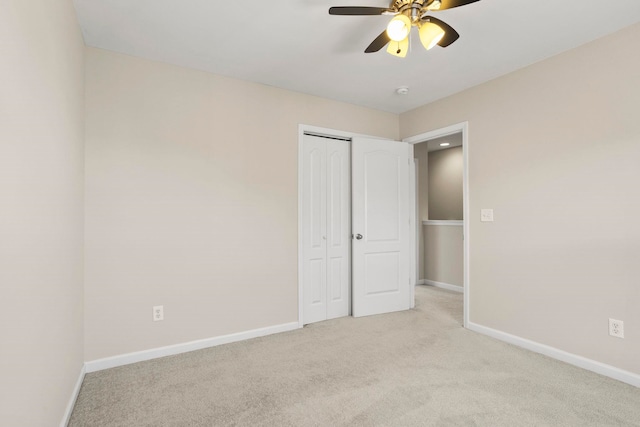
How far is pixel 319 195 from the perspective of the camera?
3.80m

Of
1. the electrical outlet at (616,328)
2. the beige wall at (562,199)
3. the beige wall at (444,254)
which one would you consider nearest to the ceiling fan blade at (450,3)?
the beige wall at (562,199)

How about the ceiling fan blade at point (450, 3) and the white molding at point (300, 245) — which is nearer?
Result: the ceiling fan blade at point (450, 3)

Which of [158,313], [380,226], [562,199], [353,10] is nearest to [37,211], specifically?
[158,313]

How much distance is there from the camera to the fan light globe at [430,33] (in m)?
1.96

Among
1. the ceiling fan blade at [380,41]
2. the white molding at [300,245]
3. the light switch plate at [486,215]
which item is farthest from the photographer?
the white molding at [300,245]

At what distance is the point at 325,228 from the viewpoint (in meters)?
3.83

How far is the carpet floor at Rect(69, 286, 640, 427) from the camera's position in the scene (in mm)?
1937

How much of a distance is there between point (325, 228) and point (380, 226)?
0.72 metres

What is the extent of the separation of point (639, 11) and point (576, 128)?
2.65 feet

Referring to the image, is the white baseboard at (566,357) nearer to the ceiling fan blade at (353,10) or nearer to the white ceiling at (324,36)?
the white ceiling at (324,36)

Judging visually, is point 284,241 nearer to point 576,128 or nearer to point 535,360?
point 535,360

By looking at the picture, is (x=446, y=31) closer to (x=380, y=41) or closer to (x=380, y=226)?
(x=380, y=41)

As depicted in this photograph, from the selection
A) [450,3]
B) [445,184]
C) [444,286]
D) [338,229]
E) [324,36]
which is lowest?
Result: [444,286]

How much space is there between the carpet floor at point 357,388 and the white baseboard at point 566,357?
76mm
